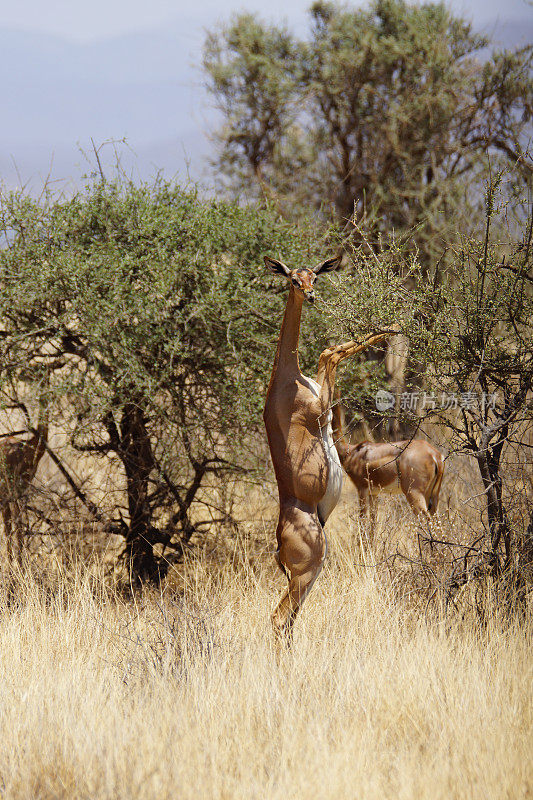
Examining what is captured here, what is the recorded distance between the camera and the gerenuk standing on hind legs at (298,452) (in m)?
4.61

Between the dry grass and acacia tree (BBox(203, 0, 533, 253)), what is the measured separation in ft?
29.0

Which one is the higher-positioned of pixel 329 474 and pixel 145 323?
pixel 145 323

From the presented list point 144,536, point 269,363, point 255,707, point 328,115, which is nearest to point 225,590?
point 144,536

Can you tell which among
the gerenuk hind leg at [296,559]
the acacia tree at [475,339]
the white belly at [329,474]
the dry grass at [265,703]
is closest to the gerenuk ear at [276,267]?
the acacia tree at [475,339]

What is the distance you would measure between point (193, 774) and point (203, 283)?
436 cm

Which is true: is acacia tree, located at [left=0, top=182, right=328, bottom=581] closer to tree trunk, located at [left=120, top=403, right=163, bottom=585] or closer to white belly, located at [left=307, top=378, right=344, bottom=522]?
tree trunk, located at [left=120, top=403, right=163, bottom=585]

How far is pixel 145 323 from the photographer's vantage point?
648 cm

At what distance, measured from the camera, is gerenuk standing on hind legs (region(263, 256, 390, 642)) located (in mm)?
4605

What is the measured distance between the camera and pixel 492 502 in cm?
541

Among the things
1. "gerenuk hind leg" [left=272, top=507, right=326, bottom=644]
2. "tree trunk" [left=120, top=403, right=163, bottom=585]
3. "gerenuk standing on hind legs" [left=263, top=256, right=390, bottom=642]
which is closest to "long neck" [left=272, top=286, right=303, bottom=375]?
"gerenuk standing on hind legs" [left=263, top=256, right=390, bottom=642]

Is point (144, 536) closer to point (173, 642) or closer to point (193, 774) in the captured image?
point (173, 642)

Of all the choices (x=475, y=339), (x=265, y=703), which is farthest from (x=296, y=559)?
(x=475, y=339)

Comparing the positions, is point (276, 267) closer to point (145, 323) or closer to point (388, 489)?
point (145, 323)

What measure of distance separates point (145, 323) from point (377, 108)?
28.5ft
